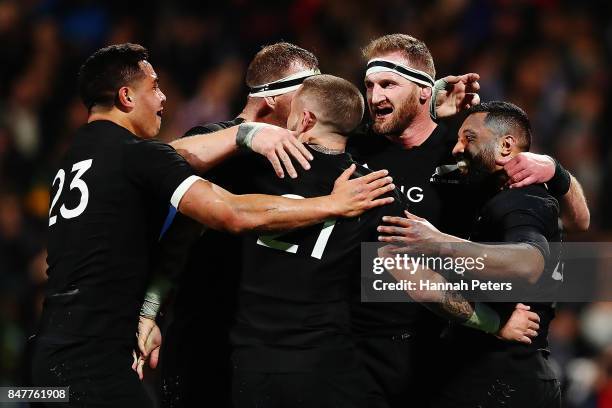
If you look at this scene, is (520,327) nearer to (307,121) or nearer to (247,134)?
(307,121)

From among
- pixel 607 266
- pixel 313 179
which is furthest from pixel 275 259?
pixel 607 266

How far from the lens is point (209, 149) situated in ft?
15.6

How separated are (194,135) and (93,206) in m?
0.80

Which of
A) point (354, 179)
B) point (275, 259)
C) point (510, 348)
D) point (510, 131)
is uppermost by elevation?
point (510, 131)

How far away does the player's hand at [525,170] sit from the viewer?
15.6ft

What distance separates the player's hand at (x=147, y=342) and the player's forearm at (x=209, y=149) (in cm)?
79

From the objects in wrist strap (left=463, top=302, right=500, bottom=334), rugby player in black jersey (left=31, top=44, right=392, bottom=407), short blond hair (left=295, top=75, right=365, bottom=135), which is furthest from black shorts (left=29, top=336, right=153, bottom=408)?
wrist strap (left=463, top=302, right=500, bottom=334)

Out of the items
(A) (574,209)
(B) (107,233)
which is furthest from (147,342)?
(A) (574,209)

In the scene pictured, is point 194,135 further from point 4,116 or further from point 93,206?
point 4,116

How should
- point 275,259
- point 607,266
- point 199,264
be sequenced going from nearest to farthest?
point 275,259 < point 199,264 < point 607,266

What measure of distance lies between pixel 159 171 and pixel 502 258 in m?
1.54

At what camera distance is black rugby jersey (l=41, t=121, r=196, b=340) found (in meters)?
4.35

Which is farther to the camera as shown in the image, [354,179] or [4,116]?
[4,116]

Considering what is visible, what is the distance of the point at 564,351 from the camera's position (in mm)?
9258
